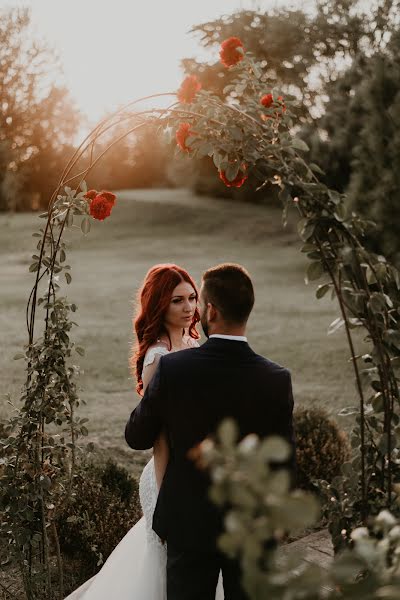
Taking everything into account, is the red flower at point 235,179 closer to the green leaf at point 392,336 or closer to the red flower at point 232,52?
the red flower at point 232,52

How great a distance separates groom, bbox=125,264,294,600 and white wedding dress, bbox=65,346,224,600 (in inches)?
24.6

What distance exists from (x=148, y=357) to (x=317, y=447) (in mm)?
3401

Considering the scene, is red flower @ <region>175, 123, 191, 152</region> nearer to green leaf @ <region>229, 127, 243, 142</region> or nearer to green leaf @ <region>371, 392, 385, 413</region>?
green leaf @ <region>229, 127, 243, 142</region>

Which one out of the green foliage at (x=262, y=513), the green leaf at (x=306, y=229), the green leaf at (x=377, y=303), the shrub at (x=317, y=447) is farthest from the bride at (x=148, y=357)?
the shrub at (x=317, y=447)

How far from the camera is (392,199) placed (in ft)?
40.3

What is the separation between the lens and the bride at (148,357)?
3.49 metres

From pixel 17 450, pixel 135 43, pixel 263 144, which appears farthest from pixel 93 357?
pixel 135 43

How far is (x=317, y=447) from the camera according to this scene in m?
6.57

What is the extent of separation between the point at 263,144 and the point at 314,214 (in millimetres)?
405

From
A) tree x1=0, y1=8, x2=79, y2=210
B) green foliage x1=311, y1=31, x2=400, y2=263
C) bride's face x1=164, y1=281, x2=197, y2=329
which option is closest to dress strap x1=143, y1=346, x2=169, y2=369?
bride's face x1=164, y1=281, x2=197, y2=329

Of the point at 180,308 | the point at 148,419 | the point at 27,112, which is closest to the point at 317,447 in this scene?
the point at 180,308

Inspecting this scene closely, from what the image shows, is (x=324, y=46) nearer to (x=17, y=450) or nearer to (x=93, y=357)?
(x=93, y=357)

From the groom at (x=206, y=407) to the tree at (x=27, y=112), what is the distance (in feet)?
81.8

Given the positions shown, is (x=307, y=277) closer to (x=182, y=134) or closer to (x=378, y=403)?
(x=378, y=403)
